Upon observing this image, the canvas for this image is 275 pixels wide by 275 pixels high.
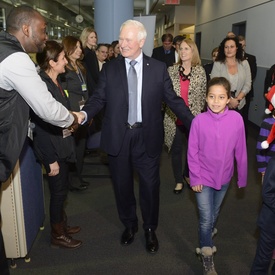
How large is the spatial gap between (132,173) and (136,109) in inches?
21.4

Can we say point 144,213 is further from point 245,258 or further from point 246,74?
point 246,74

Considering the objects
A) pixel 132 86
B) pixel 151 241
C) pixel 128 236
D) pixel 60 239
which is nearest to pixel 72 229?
pixel 60 239

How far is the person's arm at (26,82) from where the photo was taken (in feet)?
5.15

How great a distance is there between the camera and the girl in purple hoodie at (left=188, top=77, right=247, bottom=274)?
208cm

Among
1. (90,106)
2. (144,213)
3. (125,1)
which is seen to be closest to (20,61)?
(90,106)

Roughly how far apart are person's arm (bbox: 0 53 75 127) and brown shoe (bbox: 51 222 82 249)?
3.74 feet

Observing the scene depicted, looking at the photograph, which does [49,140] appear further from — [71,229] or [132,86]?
[71,229]

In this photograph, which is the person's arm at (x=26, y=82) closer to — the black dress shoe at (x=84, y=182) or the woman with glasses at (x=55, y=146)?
the woman with glasses at (x=55, y=146)

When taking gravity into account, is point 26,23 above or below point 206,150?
above

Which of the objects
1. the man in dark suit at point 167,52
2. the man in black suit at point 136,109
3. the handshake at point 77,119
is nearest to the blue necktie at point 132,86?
the man in black suit at point 136,109

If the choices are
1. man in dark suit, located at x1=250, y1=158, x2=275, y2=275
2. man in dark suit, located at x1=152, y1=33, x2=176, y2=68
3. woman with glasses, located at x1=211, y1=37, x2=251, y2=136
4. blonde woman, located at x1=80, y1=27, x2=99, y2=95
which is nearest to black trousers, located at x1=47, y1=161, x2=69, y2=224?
man in dark suit, located at x1=250, y1=158, x2=275, y2=275

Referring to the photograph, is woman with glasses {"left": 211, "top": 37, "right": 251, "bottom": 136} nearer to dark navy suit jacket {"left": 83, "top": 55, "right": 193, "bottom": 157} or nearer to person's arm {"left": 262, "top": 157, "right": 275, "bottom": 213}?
dark navy suit jacket {"left": 83, "top": 55, "right": 193, "bottom": 157}

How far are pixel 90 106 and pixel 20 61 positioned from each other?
87 cm

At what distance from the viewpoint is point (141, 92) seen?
2.32 m
